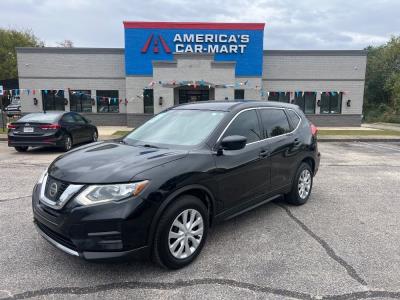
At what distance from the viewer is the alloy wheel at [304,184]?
17.4 feet

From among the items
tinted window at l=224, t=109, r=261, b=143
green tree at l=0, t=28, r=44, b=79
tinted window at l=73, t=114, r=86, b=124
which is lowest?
tinted window at l=73, t=114, r=86, b=124

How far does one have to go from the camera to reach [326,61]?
2409 centimetres

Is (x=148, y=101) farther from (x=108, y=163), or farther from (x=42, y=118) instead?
(x=108, y=163)

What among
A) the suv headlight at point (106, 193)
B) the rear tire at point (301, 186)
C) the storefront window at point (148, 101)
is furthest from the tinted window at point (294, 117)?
the storefront window at point (148, 101)

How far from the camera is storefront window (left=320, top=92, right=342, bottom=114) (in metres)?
24.6

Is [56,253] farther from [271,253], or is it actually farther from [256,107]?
[256,107]

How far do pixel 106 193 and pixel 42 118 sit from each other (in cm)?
893

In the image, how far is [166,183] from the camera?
10.1 ft

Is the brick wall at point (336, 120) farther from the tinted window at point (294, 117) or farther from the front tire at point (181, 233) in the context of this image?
the front tire at point (181, 233)

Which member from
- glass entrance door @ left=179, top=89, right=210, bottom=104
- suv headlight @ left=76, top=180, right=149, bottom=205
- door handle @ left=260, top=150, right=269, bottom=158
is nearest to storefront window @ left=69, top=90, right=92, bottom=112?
glass entrance door @ left=179, top=89, right=210, bottom=104

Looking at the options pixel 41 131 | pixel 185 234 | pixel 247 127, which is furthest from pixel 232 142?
pixel 41 131

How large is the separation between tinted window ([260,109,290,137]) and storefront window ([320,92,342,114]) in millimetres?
21292

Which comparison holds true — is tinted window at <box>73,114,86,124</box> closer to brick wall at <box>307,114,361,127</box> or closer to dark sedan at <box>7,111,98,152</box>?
dark sedan at <box>7,111,98,152</box>

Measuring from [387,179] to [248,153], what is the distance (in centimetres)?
497
